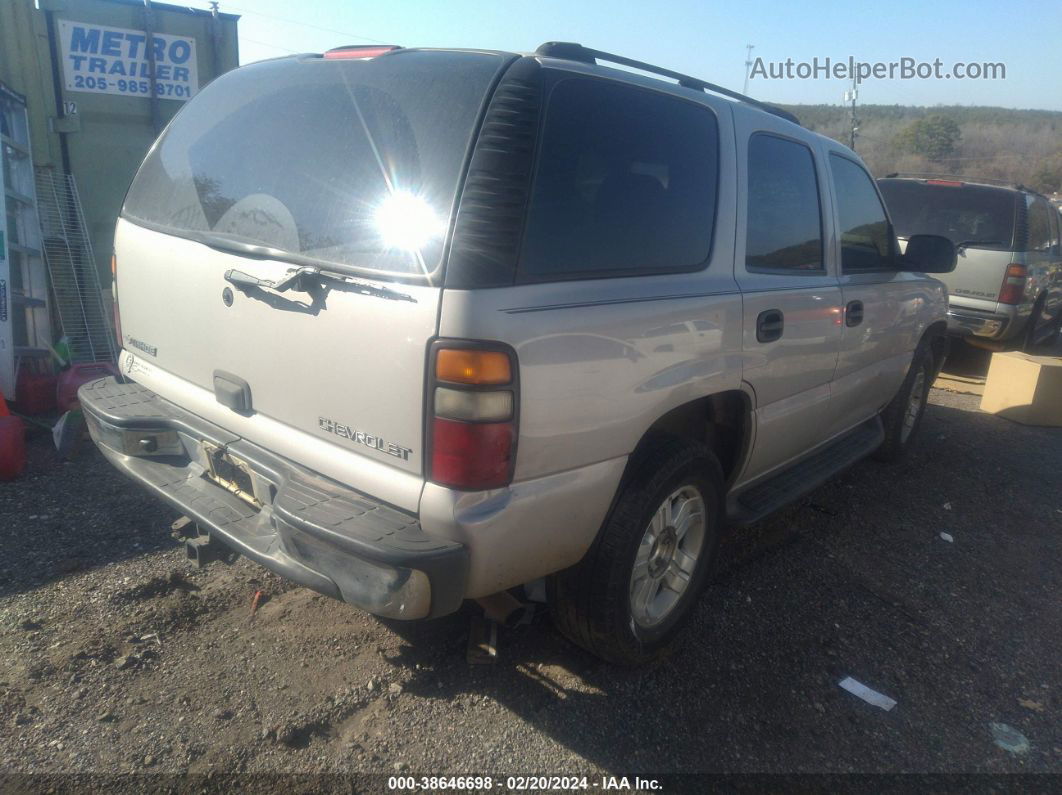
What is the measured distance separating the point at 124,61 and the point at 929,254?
584cm

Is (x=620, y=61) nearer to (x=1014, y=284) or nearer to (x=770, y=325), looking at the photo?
(x=770, y=325)

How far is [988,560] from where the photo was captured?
4.03 m

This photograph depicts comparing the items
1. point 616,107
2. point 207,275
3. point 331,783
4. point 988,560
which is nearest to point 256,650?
point 331,783

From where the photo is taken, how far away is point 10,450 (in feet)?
13.5

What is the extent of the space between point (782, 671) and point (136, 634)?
243 centimetres

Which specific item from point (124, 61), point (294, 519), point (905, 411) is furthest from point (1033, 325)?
point (124, 61)

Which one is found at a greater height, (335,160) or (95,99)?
(95,99)

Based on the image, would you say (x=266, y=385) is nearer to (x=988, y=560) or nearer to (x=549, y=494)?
(x=549, y=494)

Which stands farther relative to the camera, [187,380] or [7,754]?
[187,380]

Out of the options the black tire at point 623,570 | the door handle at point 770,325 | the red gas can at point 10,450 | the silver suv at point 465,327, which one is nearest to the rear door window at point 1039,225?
the silver suv at point 465,327

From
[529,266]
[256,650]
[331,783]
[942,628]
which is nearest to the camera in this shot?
[529,266]

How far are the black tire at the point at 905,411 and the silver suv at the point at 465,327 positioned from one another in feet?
6.75

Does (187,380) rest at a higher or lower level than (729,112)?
lower

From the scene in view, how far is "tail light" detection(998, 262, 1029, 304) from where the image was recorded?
771 centimetres
